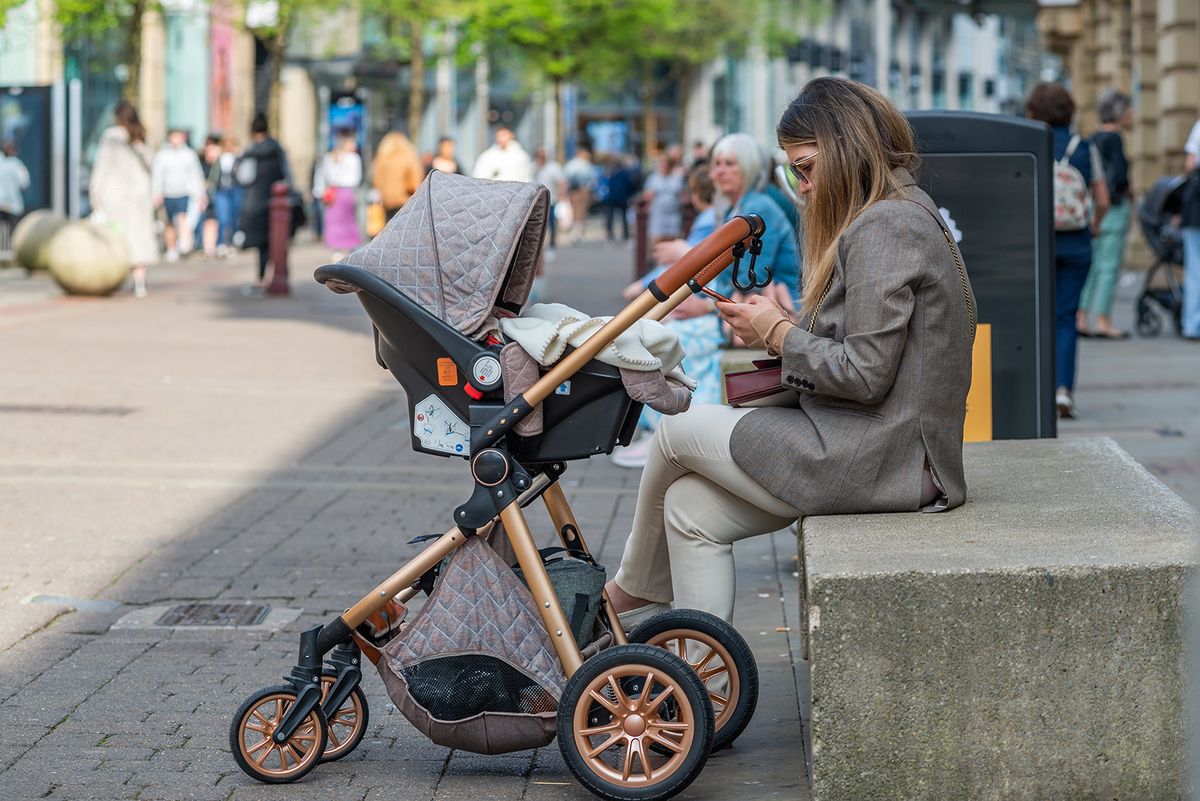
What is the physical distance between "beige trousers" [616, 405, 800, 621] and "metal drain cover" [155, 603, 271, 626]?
2.04 metres

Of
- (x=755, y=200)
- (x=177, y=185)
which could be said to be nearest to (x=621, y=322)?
(x=755, y=200)

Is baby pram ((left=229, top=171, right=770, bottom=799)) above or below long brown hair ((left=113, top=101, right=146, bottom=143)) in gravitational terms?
below

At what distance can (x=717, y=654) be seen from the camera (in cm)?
441

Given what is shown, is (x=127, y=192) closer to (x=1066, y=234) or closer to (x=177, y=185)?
(x=177, y=185)

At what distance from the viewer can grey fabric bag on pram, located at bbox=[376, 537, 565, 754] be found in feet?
13.8

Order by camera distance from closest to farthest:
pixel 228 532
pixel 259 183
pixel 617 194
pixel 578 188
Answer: pixel 228 532 < pixel 259 183 < pixel 617 194 < pixel 578 188

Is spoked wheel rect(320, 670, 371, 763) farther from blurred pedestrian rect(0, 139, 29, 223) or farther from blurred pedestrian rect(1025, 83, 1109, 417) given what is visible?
blurred pedestrian rect(0, 139, 29, 223)

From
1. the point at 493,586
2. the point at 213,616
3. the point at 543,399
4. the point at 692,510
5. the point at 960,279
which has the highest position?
the point at 960,279

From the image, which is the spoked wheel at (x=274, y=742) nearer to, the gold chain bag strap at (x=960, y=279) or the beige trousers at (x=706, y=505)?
the beige trousers at (x=706, y=505)

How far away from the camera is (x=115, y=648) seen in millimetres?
5699

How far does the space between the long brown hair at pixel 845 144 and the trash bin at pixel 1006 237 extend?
2.07 meters

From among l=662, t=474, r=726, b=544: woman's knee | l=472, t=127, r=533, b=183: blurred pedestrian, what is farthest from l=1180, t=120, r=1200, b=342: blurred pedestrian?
l=662, t=474, r=726, b=544: woman's knee

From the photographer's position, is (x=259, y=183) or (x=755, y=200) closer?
(x=755, y=200)

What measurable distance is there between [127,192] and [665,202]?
29.0 feet
